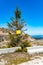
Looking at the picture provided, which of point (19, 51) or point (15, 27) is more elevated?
point (15, 27)

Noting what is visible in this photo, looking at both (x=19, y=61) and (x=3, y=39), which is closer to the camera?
(x=19, y=61)

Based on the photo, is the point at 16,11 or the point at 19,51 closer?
the point at 19,51

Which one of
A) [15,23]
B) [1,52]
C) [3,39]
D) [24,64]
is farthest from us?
[3,39]

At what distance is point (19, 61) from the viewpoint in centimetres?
1666

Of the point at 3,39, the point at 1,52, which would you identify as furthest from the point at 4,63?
the point at 3,39

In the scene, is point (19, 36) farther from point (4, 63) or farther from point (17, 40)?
point (4, 63)

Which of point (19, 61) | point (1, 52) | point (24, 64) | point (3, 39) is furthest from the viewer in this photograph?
point (3, 39)

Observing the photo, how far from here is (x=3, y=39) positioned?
5125cm

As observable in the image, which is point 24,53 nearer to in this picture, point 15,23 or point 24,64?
point 24,64

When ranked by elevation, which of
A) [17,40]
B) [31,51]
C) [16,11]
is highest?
[16,11]

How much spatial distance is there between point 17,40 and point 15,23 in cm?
310

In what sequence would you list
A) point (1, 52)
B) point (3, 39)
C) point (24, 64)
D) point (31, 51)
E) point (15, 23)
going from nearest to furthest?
point (24, 64)
point (1, 52)
point (31, 51)
point (15, 23)
point (3, 39)

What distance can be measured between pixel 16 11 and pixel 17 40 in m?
5.19

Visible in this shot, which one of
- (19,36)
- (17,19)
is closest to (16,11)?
(17,19)
